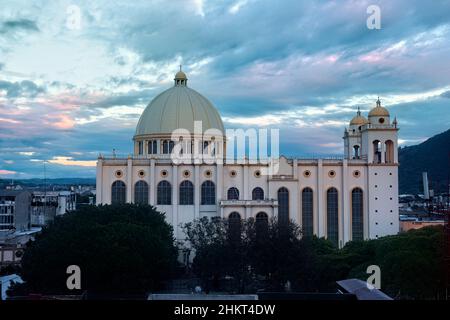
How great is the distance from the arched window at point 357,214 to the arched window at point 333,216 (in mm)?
1286

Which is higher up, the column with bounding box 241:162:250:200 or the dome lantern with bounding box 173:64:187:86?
the dome lantern with bounding box 173:64:187:86

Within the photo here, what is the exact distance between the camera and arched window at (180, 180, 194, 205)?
49.8 meters

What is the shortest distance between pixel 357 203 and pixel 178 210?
1360cm

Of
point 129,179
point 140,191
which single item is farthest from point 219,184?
point 129,179

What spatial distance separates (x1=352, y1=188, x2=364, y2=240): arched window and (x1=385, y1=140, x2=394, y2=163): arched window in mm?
3267

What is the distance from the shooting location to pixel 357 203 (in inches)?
1978

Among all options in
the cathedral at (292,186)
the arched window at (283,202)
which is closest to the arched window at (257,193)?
the cathedral at (292,186)

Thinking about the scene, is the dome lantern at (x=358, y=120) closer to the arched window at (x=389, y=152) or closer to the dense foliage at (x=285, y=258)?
the arched window at (x=389, y=152)

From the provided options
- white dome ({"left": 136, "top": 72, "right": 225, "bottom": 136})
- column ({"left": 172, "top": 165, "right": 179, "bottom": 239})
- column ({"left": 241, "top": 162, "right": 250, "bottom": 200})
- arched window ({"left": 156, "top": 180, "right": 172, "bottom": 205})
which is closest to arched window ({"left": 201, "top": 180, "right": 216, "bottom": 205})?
column ({"left": 172, "top": 165, "right": 179, "bottom": 239})

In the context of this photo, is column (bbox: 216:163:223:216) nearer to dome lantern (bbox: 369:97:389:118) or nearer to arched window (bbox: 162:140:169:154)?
arched window (bbox: 162:140:169:154)

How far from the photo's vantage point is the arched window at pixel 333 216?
49594 millimetres
